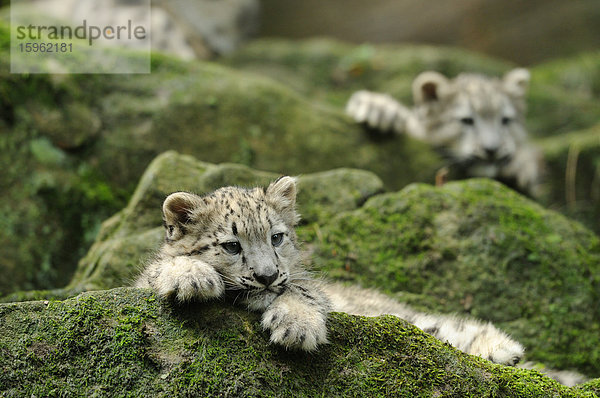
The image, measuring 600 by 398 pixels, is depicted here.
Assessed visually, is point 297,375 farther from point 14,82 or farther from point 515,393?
point 14,82

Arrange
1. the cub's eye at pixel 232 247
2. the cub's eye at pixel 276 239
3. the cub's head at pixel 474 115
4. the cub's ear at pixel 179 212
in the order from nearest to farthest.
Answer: the cub's eye at pixel 232 247 < the cub's ear at pixel 179 212 < the cub's eye at pixel 276 239 < the cub's head at pixel 474 115

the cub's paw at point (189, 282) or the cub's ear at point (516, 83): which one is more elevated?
the cub's ear at point (516, 83)

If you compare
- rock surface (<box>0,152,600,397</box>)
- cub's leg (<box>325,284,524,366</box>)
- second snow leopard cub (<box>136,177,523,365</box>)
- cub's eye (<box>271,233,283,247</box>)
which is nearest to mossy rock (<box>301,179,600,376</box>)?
rock surface (<box>0,152,600,397</box>)

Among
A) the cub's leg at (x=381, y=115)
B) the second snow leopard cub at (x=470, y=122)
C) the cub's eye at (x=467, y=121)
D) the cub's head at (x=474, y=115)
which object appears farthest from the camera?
the cub's eye at (x=467, y=121)

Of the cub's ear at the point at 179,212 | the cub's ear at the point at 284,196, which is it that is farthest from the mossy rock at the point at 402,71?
the cub's ear at the point at 179,212

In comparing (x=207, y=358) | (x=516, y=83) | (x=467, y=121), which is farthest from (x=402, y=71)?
(x=207, y=358)

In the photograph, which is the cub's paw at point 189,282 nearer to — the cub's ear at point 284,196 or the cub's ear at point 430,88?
the cub's ear at point 284,196

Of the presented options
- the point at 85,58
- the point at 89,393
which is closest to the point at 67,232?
the point at 85,58

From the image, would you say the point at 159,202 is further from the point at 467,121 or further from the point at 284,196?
the point at 467,121
